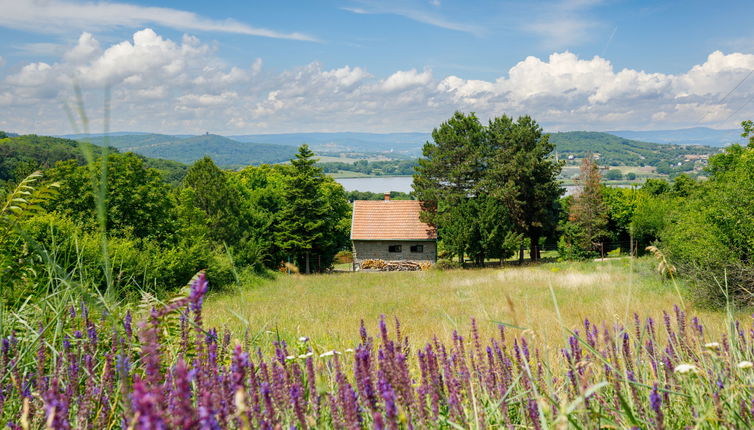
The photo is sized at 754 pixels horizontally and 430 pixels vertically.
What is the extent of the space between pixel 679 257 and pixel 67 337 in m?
22.0

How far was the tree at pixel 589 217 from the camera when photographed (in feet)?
127

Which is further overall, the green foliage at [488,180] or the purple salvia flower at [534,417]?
the green foliage at [488,180]

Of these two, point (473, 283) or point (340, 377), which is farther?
point (473, 283)

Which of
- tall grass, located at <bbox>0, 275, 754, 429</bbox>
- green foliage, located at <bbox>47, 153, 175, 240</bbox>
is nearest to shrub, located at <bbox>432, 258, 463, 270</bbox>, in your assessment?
green foliage, located at <bbox>47, 153, 175, 240</bbox>

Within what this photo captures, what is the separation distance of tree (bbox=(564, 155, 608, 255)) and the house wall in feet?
37.0

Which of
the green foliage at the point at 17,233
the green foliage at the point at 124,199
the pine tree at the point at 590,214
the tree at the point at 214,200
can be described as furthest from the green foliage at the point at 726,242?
the tree at the point at 214,200

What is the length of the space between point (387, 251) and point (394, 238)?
1.36 meters

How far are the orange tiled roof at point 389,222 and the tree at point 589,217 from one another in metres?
11.4

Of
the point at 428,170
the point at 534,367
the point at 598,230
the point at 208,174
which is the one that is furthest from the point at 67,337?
the point at 598,230

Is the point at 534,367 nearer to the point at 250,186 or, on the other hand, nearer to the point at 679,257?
the point at 679,257

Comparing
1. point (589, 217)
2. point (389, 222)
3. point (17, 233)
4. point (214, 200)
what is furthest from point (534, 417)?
point (589, 217)

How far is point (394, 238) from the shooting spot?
127 ft

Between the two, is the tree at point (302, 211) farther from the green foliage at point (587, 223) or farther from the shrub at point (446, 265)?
the green foliage at point (587, 223)

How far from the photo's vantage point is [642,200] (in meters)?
43.0
